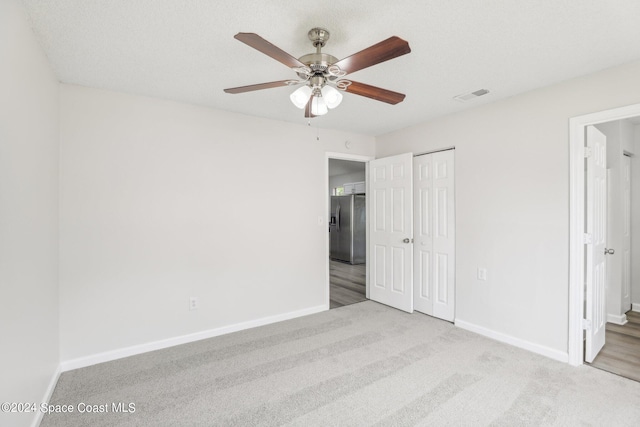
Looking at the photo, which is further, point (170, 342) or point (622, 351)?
point (170, 342)

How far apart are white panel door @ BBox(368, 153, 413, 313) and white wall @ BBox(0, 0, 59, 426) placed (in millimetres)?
3508

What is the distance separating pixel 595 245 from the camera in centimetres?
259

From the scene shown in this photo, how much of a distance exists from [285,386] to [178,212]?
1.91 m

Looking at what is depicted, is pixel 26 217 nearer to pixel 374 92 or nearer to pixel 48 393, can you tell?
pixel 48 393

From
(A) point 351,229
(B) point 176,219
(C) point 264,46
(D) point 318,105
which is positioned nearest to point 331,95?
(D) point 318,105

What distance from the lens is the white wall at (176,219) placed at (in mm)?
2580

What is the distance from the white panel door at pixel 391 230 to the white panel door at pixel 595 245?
1.71 m

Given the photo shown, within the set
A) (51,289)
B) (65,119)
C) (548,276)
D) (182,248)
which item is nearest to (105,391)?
(51,289)

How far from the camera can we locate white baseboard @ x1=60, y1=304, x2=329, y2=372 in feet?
8.38

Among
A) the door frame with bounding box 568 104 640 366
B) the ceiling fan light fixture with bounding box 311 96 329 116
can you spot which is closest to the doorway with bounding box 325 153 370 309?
the door frame with bounding box 568 104 640 366

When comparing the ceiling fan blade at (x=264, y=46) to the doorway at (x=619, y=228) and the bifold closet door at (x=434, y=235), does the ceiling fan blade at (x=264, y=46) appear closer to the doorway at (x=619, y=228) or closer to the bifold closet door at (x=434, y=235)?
the bifold closet door at (x=434, y=235)

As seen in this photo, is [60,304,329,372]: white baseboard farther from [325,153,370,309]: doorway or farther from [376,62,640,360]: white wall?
[325,153,370,309]: doorway

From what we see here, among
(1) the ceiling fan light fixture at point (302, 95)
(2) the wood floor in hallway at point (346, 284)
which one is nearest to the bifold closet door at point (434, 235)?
(2) the wood floor in hallway at point (346, 284)

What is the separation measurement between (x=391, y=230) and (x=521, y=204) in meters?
1.59
